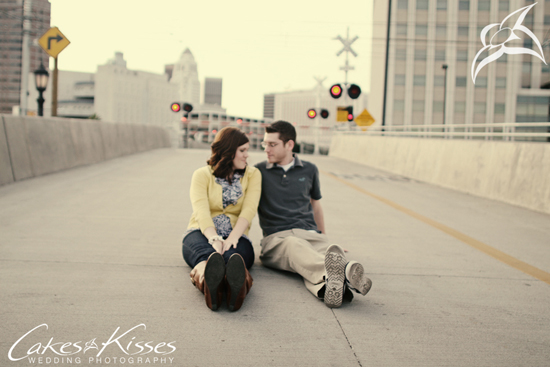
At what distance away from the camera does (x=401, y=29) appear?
66750 mm

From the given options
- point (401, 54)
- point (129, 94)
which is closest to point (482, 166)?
point (401, 54)

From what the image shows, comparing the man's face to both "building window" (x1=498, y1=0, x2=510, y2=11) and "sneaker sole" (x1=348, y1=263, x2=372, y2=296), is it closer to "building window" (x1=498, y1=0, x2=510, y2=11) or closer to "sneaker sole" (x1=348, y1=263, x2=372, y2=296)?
"sneaker sole" (x1=348, y1=263, x2=372, y2=296)

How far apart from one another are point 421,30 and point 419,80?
21.4 feet

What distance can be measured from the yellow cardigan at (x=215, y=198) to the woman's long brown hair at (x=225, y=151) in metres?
0.10

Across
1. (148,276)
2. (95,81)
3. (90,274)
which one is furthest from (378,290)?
(95,81)

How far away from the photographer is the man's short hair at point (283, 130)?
4289 mm

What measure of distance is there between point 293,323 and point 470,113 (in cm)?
6952

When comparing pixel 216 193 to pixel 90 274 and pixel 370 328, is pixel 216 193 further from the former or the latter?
pixel 370 328

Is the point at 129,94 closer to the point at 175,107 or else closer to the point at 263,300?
the point at 175,107

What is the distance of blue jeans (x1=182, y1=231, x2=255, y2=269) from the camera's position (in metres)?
3.71

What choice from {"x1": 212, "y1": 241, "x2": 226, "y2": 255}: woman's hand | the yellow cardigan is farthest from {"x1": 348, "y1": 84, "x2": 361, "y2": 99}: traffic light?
{"x1": 212, "y1": 241, "x2": 226, "y2": 255}: woman's hand

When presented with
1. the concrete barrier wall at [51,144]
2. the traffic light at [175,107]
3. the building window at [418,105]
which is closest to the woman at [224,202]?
the concrete barrier wall at [51,144]

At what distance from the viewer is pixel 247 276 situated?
3482 mm

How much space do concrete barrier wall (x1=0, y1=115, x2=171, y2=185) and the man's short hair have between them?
6.06m
